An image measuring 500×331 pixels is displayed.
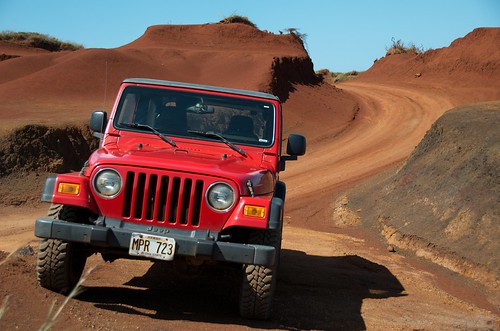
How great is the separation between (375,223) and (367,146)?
34.4 ft

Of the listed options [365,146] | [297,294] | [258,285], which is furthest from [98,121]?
[365,146]

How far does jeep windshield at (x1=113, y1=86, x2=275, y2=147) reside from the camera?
737 centimetres

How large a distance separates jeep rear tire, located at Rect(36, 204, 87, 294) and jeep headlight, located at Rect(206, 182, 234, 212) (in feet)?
3.72

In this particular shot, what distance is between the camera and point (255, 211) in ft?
19.4

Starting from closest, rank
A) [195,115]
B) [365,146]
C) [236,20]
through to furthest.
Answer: [195,115] < [365,146] < [236,20]

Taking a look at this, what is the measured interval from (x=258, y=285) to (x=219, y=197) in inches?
29.6

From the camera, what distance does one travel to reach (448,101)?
32156 millimetres

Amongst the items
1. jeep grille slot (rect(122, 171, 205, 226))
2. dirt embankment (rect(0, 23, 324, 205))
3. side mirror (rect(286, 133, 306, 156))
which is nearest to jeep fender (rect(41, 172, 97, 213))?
jeep grille slot (rect(122, 171, 205, 226))

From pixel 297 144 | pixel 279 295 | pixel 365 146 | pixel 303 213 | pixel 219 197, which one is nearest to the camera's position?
pixel 219 197

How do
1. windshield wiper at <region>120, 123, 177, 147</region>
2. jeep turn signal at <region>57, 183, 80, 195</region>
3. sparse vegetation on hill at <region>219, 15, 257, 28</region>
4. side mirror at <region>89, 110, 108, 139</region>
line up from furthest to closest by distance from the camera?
sparse vegetation on hill at <region>219, 15, 257, 28</region>
side mirror at <region>89, 110, 108, 139</region>
windshield wiper at <region>120, 123, 177, 147</region>
jeep turn signal at <region>57, 183, 80, 195</region>

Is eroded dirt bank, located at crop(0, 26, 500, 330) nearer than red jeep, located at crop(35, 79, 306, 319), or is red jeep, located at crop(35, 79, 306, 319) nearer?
red jeep, located at crop(35, 79, 306, 319)

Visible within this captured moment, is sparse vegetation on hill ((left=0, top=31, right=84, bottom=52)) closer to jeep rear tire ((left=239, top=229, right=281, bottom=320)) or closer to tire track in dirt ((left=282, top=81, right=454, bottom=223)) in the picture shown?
tire track in dirt ((left=282, top=81, right=454, bottom=223))

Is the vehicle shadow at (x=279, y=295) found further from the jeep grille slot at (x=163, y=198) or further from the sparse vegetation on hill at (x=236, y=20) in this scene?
the sparse vegetation on hill at (x=236, y=20)

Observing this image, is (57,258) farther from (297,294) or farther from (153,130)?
(297,294)
